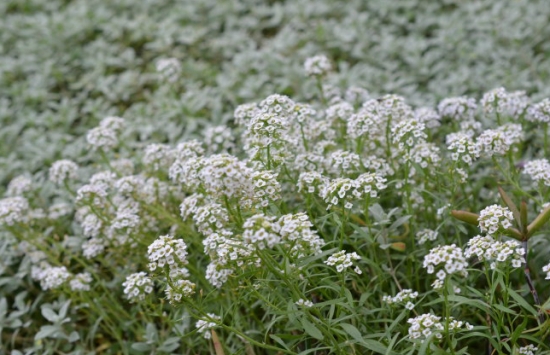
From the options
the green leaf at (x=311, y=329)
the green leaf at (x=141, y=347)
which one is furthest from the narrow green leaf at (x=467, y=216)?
the green leaf at (x=141, y=347)

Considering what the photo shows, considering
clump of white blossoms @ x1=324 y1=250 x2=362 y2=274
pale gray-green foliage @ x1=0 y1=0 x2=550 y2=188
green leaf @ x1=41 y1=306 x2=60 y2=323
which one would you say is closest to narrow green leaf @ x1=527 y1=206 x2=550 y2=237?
A: clump of white blossoms @ x1=324 y1=250 x2=362 y2=274

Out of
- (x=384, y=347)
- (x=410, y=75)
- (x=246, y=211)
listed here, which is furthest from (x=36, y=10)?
(x=384, y=347)

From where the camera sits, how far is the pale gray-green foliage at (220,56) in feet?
17.4

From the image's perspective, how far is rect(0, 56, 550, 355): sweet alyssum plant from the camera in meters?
2.75

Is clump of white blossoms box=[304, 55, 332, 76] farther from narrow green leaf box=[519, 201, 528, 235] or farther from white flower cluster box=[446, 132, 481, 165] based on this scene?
narrow green leaf box=[519, 201, 528, 235]

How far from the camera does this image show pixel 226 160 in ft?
8.46

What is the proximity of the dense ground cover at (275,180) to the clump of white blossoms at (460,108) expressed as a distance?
0.05 feet

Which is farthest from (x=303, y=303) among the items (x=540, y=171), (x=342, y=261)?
(x=540, y=171)

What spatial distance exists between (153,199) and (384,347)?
174 centimetres

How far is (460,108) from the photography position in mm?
3783

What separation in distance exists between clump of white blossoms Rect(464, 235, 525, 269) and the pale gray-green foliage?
239cm

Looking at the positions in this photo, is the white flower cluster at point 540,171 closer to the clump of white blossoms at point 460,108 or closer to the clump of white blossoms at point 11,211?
the clump of white blossoms at point 460,108

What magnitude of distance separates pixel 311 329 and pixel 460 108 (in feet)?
5.75

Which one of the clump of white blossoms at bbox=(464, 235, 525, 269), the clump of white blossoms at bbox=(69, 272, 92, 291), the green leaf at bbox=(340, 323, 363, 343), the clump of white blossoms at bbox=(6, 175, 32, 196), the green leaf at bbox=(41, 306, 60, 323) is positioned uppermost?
the clump of white blossoms at bbox=(464, 235, 525, 269)
